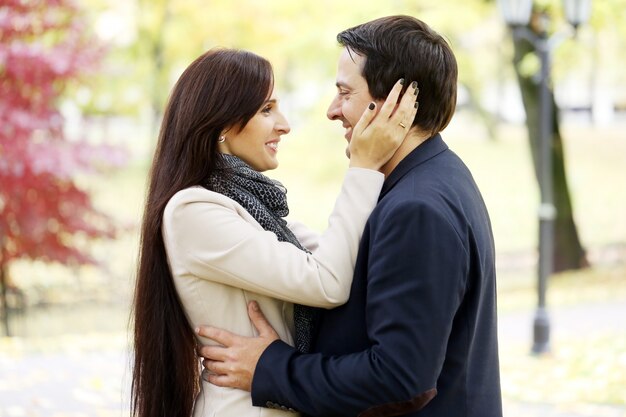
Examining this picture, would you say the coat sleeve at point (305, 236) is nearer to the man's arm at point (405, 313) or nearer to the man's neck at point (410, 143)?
the man's neck at point (410, 143)

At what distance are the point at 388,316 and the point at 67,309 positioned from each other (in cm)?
1207

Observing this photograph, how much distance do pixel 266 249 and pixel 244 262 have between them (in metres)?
0.06

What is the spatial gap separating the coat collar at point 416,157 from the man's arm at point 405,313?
0.23m

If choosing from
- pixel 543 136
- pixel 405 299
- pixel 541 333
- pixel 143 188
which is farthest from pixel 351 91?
pixel 543 136

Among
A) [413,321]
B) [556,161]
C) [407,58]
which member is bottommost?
[556,161]

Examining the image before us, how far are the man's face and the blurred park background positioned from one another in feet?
11.6

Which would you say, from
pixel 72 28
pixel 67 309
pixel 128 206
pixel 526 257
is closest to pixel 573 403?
pixel 72 28

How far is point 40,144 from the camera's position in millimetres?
10141

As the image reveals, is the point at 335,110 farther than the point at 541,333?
No

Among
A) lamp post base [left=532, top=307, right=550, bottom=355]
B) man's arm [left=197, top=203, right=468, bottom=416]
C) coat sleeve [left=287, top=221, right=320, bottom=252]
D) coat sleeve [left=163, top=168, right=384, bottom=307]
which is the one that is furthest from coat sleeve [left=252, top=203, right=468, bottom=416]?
lamp post base [left=532, top=307, right=550, bottom=355]

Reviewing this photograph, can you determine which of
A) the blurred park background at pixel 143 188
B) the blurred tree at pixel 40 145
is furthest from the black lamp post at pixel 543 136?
the blurred tree at pixel 40 145

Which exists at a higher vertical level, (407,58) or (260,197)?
(407,58)

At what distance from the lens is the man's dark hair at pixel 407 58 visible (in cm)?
222

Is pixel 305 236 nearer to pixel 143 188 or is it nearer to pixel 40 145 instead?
pixel 143 188
